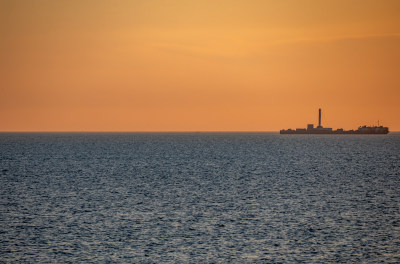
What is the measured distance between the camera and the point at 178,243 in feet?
110

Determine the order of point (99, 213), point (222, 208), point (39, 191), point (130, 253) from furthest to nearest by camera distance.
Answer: point (39, 191)
point (222, 208)
point (99, 213)
point (130, 253)

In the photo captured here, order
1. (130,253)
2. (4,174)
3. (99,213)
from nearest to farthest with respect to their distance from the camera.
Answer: (130,253), (99,213), (4,174)

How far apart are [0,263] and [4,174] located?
5745 cm

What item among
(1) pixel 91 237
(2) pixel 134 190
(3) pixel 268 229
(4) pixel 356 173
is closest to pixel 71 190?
(2) pixel 134 190

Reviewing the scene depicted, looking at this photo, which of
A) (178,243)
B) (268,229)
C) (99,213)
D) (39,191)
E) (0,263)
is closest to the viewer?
(0,263)

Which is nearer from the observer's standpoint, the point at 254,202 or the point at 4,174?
the point at 254,202

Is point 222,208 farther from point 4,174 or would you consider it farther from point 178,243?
point 4,174

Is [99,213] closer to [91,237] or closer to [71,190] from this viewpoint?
[91,237]

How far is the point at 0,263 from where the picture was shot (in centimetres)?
2847

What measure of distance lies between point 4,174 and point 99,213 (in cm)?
4410

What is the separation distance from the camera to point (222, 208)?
47531 mm

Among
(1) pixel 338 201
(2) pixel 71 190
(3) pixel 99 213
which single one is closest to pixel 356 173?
(1) pixel 338 201

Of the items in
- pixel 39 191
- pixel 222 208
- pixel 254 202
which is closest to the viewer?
pixel 222 208

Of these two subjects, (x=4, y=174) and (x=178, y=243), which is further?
(x=4, y=174)
